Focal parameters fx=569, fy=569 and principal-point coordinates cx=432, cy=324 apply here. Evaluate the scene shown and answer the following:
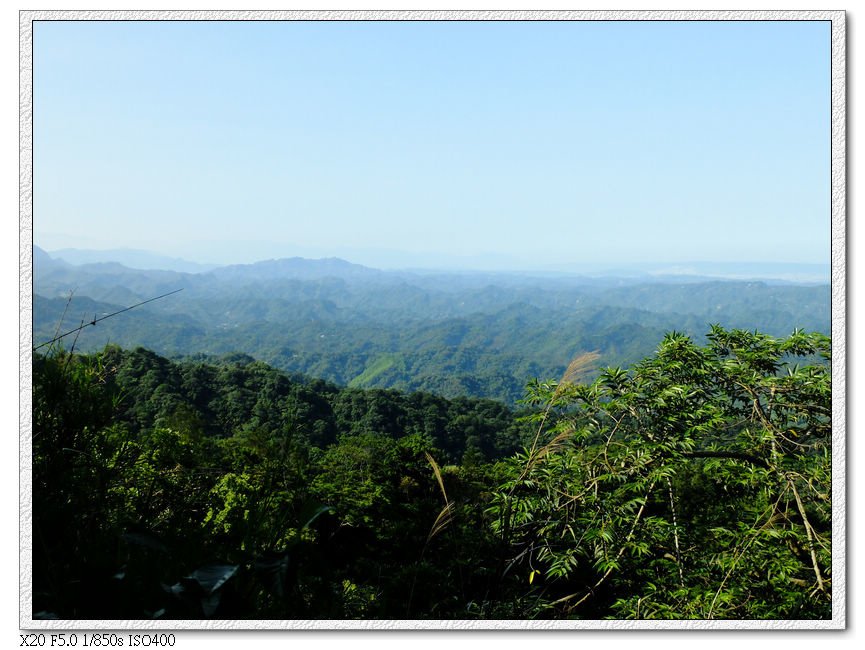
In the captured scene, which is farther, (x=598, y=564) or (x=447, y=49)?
(x=447, y=49)

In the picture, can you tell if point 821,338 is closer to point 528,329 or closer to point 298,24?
point 298,24

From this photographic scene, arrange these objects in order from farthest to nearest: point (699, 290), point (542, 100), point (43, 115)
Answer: point (699, 290) < point (542, 100) < point (43, 115)

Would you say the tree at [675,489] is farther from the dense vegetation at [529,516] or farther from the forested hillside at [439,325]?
the forested hillside at [439,325]

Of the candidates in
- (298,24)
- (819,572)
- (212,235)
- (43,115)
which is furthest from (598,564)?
(212,235)
